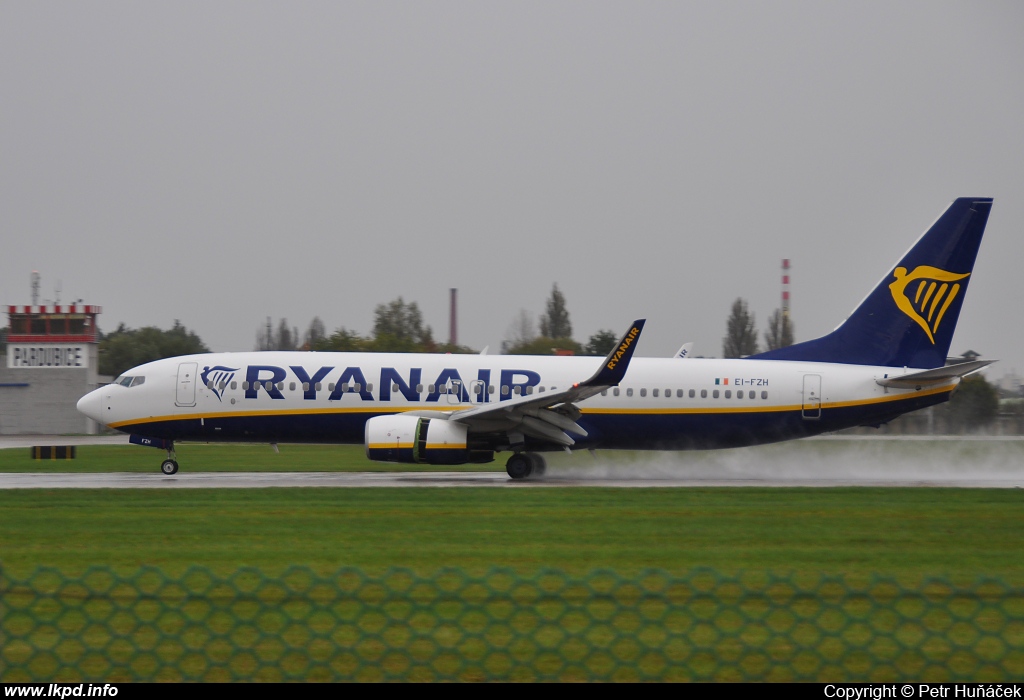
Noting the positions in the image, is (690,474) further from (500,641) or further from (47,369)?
(47,369)

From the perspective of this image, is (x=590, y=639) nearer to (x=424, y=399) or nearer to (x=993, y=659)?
(x=993, y=659)

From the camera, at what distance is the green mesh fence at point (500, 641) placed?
6.83 meters

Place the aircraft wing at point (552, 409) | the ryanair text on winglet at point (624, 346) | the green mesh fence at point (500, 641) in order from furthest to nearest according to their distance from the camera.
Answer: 1. the aircraft wing at point (552, 409)
2. the ryanair text on winglet at point (624, 346)
3. the green mesh fence at point (500, 641)

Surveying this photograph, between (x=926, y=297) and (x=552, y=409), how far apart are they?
10445 millimetres

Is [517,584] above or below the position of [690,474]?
above

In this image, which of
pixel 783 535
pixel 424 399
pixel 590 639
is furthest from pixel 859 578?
A: pixel 424 399

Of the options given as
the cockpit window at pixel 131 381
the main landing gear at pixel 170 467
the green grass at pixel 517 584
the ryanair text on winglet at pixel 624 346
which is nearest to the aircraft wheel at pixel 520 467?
the green grass at pixel 517 584

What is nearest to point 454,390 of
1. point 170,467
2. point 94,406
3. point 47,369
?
point 170,467

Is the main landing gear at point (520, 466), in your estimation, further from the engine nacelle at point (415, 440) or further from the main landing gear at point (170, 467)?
the main landing gear at point (170, 467)

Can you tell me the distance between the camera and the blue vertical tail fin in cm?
2641

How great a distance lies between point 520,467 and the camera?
82.3 feet

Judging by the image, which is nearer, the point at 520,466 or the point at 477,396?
the point at 520,466

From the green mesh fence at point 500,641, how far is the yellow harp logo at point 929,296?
61.3ft

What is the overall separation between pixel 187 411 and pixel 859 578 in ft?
61.6
